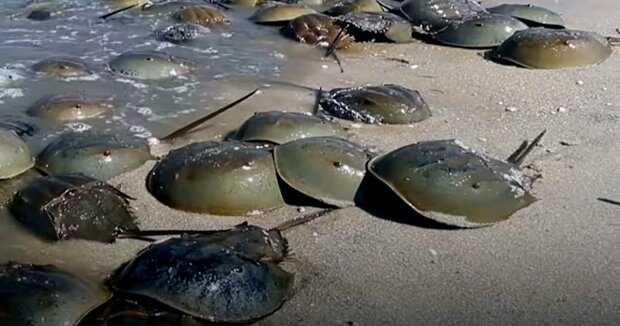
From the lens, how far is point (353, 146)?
3.63 meters

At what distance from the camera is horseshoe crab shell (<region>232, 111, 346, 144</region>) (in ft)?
12.6

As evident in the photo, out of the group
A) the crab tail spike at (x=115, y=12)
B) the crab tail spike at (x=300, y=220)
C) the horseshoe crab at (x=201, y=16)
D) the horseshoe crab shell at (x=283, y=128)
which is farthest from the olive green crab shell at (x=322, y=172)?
the crab tail spike at (x=115, y=12)

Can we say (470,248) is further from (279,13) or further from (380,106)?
(279,13)

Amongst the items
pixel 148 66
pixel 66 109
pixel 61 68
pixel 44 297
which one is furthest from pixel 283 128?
pixel 61 68

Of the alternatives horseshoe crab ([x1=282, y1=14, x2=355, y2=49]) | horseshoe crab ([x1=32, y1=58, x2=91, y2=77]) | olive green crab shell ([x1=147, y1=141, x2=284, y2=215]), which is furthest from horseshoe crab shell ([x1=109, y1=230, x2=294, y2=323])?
horseshoe crab ([x1=282, y1=14, x2=355, y2=49])

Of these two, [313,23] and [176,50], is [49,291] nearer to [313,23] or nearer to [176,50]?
[176,50]

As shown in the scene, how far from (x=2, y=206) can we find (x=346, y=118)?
6.10 ft

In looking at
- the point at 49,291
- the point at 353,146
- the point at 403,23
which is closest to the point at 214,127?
the point at 353,146

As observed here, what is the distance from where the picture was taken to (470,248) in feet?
10.4

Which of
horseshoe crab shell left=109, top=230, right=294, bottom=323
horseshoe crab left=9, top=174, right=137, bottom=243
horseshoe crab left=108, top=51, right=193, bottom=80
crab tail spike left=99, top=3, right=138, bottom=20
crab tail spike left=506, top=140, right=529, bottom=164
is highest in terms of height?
horseshoe crab shell left=109, top=230, right=294, bottom=323

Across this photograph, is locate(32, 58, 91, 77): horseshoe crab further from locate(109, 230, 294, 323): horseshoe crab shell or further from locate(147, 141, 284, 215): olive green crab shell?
locate(109, 230, 294, 323): horseshoe crab shell

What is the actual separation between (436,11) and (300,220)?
3776 mm

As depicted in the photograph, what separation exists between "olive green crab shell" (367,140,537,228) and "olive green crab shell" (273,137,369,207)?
96mm

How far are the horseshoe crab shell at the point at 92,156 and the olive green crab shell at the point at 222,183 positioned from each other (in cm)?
34
